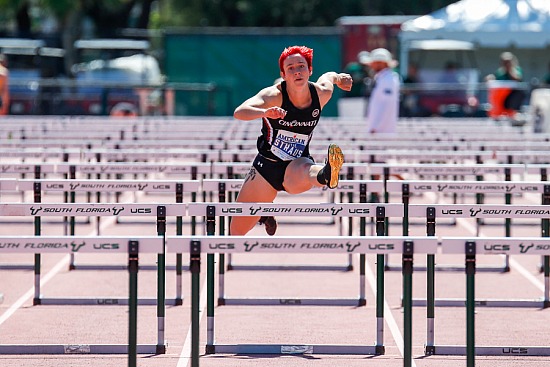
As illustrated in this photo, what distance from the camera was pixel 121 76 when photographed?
40.4 meters

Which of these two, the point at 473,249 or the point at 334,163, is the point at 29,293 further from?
the point at 473,249

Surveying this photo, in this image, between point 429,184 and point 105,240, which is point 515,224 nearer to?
point 429,184

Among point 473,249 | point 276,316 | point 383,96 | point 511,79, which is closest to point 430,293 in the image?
point 473,249

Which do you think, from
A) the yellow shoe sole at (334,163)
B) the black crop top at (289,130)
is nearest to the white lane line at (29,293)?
the black crop top at (289,130)

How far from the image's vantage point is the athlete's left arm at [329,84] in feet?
33.8

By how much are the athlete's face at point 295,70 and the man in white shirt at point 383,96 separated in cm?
681

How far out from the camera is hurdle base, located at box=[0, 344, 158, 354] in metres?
8.60

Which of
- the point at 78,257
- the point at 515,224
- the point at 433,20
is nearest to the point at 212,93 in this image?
the point at 433,20

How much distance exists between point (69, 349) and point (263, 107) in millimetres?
2376

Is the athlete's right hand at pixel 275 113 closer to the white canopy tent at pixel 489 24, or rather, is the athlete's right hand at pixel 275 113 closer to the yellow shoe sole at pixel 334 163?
the yellow shoe sole at pixel 334 163

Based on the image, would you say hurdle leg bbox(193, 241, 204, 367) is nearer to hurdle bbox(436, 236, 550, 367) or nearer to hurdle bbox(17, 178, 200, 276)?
hurdle bbox(436, 236, 550, 367)

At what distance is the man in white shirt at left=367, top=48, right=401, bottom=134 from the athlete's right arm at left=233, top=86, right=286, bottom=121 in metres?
6.78

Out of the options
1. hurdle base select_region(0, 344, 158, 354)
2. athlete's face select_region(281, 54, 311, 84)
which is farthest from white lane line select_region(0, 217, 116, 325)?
athlete's face select_region(281, 54, 311, 84)

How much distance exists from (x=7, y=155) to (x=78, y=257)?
1.62m
